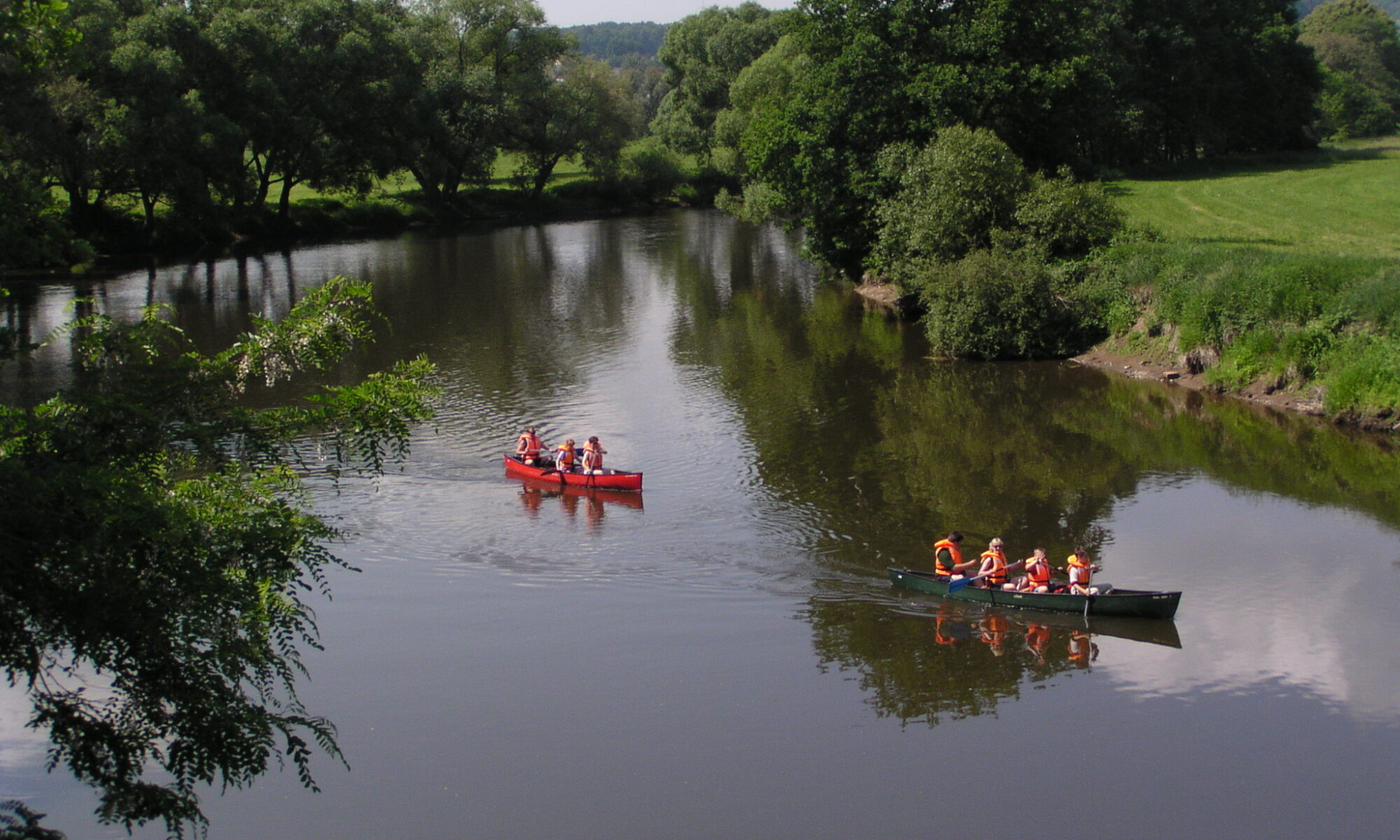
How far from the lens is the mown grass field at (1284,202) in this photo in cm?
4012

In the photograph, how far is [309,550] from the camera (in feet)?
32.6

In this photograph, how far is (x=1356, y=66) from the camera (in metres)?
110

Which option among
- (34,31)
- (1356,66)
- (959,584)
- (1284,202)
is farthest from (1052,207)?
(1356,66)

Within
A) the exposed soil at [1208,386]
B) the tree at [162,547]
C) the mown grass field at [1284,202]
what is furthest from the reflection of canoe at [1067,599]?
the mown grass field at [1284,202]

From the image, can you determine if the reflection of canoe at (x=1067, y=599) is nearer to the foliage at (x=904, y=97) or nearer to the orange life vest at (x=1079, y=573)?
the orange life vest at (x=1079, y=573)

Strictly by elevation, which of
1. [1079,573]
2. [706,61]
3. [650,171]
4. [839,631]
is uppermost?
[706,61]

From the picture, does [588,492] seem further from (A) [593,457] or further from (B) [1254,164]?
(B) [1254,164]

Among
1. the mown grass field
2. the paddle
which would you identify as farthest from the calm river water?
the mown grass field

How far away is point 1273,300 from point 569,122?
6048cm

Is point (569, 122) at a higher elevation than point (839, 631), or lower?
higher

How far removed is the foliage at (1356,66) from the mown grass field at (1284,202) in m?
26.2

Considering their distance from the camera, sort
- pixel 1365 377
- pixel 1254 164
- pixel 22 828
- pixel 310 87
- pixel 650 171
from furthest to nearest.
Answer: pixel 650 171
pixel 310 87
pixel 1254 164
pixel 1365 377
pixel 22 828

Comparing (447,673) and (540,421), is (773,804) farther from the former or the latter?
(540,421)

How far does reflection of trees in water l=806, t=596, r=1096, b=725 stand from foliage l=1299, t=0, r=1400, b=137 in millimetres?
80146
